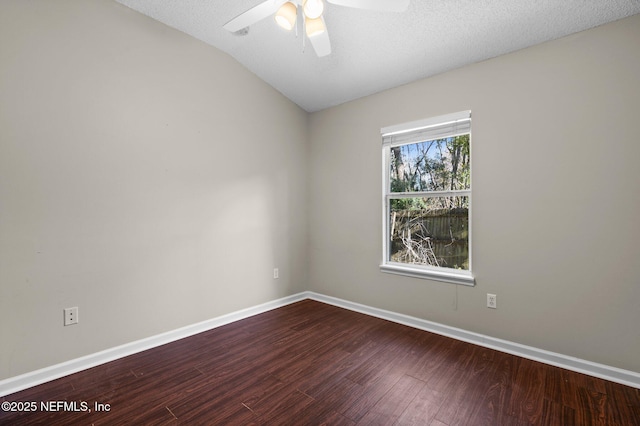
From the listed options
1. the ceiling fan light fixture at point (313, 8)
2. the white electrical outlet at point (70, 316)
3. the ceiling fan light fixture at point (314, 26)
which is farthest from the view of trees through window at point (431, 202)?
the white electrical outlet at point (70, 316)

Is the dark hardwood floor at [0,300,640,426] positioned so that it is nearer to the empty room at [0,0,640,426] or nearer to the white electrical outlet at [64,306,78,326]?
the empty room at [0,0,640,426]

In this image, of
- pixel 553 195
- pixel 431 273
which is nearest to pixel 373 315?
pixel 431 273

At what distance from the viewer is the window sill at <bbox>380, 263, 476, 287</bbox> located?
259 centimetres

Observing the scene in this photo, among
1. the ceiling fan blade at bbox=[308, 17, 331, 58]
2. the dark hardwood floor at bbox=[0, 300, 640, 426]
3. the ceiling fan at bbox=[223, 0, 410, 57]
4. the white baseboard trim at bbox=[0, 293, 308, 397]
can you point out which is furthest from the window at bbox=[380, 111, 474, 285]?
the white baseboard trim at bbox=[0, 293, 308, 397]

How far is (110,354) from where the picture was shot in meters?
2.22

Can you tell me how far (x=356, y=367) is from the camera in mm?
2135

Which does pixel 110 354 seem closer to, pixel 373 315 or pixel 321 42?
Answer: pixel 373 315

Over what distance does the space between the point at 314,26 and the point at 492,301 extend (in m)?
2.50

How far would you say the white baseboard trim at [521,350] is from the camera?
6.38 feet

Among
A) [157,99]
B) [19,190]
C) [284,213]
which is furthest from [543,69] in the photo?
[19,190]

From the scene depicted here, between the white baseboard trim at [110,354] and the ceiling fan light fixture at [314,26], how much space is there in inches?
104

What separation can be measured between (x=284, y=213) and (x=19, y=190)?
2304 millimetres

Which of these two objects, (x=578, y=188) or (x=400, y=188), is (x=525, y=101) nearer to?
(x=578, y=188)

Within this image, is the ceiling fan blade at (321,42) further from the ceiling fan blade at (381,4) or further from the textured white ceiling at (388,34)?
the textured white ceiling at (388,34)
